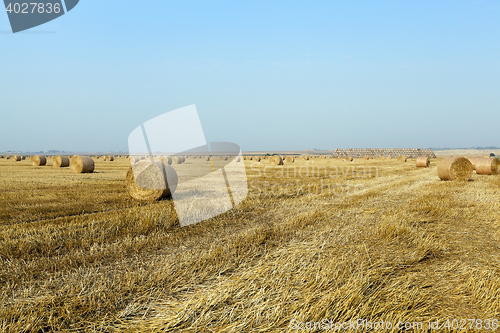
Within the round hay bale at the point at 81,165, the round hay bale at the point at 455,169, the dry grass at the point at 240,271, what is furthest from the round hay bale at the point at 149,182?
the round hay bale at the point at 455,169

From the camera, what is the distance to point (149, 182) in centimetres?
1109

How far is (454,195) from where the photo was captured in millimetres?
10766

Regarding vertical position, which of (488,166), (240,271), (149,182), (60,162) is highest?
(60,162)

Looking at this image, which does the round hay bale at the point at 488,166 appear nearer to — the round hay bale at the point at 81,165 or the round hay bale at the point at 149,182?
the round hay bale at the point at 149,182

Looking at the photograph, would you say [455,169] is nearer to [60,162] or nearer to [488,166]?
[488,166]

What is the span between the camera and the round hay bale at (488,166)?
2017 centimetres

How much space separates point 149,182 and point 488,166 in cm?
2107

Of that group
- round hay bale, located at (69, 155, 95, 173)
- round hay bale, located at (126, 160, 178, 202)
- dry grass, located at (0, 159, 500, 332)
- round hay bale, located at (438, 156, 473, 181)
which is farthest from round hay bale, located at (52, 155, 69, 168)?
round hay bale, located at (438, 156, 473, 181)

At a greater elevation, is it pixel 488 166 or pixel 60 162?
pixel 60 162

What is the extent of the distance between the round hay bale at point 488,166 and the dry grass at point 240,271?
15977 mm

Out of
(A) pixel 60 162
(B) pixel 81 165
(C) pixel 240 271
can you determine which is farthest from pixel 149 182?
(A) pixel 60 162

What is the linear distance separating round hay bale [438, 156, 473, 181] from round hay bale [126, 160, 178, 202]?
13910 mm

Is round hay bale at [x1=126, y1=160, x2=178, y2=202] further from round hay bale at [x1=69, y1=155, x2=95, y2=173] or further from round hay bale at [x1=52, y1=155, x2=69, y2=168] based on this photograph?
round hay bale at [x1=52, y1=155, x2=69, y2=168]

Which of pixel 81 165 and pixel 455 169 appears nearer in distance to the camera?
pixel 455 169
